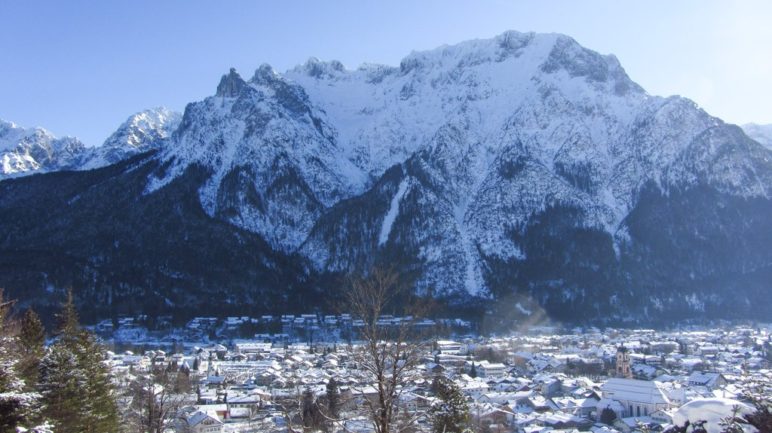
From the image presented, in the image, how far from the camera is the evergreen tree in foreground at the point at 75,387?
Answer: 77.1 feet

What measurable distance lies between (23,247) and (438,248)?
406 ft

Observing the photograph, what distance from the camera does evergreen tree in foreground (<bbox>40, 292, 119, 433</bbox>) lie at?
23.5 meters

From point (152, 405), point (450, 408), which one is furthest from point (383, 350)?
point (152, 405)

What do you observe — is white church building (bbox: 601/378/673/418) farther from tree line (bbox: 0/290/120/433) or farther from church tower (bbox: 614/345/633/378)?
tree line (bbox: 0/290/120/433)

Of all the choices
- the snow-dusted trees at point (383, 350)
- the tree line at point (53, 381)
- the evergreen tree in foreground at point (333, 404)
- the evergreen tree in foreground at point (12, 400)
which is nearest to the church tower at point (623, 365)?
the evergreen tree in foreground at point (333, 404)

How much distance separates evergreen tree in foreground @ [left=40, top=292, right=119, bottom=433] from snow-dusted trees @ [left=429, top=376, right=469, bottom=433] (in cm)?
1350

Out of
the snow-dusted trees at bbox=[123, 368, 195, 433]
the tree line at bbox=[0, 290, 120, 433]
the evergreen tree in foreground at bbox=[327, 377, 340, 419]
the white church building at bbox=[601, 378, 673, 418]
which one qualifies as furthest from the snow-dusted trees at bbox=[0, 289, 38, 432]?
the white church building at bbox=[601, 378, 673, 418]

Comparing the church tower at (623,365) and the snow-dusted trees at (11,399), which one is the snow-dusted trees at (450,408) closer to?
the snow-dusted trees at (11,399)

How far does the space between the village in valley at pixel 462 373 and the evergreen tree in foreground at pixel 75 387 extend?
15.0 feet

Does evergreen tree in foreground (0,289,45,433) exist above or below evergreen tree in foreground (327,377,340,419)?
above

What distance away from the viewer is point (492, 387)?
88938mm

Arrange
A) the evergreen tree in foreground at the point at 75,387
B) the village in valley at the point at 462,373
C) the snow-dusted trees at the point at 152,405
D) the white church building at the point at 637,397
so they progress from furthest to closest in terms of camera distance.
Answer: the white church building at the point at 637,397
the village in valley at the point at 462,373
the snow-dusted trees at the point at 152,405
the evergreen tree in foreground at the point at 75,387

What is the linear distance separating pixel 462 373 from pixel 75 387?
76882 millimetres

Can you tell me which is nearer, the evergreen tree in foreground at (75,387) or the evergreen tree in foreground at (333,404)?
the evergreen tree in foreground at (333,404)
